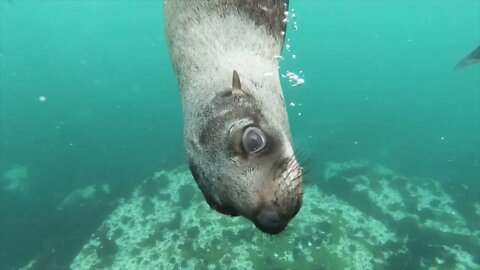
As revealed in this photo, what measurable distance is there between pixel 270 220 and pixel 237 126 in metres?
0.30

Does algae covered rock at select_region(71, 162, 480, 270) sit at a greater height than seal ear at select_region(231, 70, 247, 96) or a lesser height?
lesser

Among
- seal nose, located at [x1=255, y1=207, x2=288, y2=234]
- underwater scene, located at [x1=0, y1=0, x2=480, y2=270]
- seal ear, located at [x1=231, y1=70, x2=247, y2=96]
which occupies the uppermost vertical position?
seal ear, located at [x1=231, y1=70, x2=247, y2=96]

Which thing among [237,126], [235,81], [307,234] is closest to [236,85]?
[235,81]

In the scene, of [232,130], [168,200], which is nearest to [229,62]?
[232,130]

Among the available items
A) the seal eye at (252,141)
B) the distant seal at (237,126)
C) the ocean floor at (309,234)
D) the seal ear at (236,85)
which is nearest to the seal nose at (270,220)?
the distant seal at (237,126)

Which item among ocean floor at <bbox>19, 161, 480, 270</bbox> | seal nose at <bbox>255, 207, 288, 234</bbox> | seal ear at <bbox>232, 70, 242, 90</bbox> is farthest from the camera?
ocean floor at <bbox>19, 161, 480, 270</bbox>

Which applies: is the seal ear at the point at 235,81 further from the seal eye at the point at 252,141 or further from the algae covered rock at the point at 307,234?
the algae covered rock at the point at 307,234

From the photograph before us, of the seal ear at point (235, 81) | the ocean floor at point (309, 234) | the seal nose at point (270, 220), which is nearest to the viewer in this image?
the seal nose at point (270, 220)

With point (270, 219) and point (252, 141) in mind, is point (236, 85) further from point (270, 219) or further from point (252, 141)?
point (270, 219)

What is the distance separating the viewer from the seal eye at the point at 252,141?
4.31 feet

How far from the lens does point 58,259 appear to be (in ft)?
37.8

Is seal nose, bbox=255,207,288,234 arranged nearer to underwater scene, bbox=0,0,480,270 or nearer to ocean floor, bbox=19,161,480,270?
underwater scene, bbox=0,0,480,270

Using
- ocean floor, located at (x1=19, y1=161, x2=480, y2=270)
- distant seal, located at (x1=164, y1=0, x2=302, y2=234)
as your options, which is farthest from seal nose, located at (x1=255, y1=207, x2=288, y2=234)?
ocean floor, located at (x1=19, y1=161, x2=480, y2=270)

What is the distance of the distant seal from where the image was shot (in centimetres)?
132
